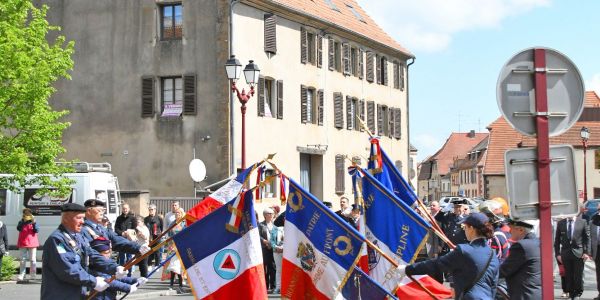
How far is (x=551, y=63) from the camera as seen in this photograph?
8.55 metres

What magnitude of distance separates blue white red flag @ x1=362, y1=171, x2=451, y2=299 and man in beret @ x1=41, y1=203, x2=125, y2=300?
155 inches

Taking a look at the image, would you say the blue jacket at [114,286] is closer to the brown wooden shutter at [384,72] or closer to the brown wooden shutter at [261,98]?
the brown wooden shutter at [261,98]

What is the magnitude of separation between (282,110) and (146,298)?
22.0 meters

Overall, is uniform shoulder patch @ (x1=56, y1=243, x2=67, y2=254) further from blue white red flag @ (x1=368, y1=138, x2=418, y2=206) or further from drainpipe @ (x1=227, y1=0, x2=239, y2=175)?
drainpipe @ (x1=227, y1=0, x2=239, y2=175)

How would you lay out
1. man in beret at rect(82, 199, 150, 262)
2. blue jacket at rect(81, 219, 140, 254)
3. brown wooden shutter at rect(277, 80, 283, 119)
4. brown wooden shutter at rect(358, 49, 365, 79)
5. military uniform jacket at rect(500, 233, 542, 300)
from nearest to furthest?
military uniform jacket at rect(500, 233, 542, 300) → blue jacket at rect(81, 219, 140, 254) → man in beret at rect(82, 199, 150, 262) → brown wooden shutter at rect(277, 80, 283, 119) → brown wooden shutter at rect(358, 49, 365, 79)

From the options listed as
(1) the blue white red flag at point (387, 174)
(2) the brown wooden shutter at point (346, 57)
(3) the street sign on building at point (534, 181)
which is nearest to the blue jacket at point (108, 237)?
(1) the blue white red flag at point (387, 174)

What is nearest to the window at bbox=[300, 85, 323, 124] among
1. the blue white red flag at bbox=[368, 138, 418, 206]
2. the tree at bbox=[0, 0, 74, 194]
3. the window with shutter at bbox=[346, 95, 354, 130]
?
the window with shutter at bbox=[346, 95, 354, 130]

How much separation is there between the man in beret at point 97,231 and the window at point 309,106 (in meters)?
30.9

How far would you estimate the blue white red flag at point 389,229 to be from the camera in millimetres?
12258

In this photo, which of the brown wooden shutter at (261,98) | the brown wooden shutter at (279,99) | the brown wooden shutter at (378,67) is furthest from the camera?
the brown wooden shutter at (378,67)

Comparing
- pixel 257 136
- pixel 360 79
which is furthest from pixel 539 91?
pixel 360 79

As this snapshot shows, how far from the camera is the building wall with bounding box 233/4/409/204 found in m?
38.5

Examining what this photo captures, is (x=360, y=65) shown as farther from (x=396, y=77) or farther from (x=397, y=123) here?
(x=397, y=123)

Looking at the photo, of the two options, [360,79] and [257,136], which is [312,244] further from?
[360,79]
